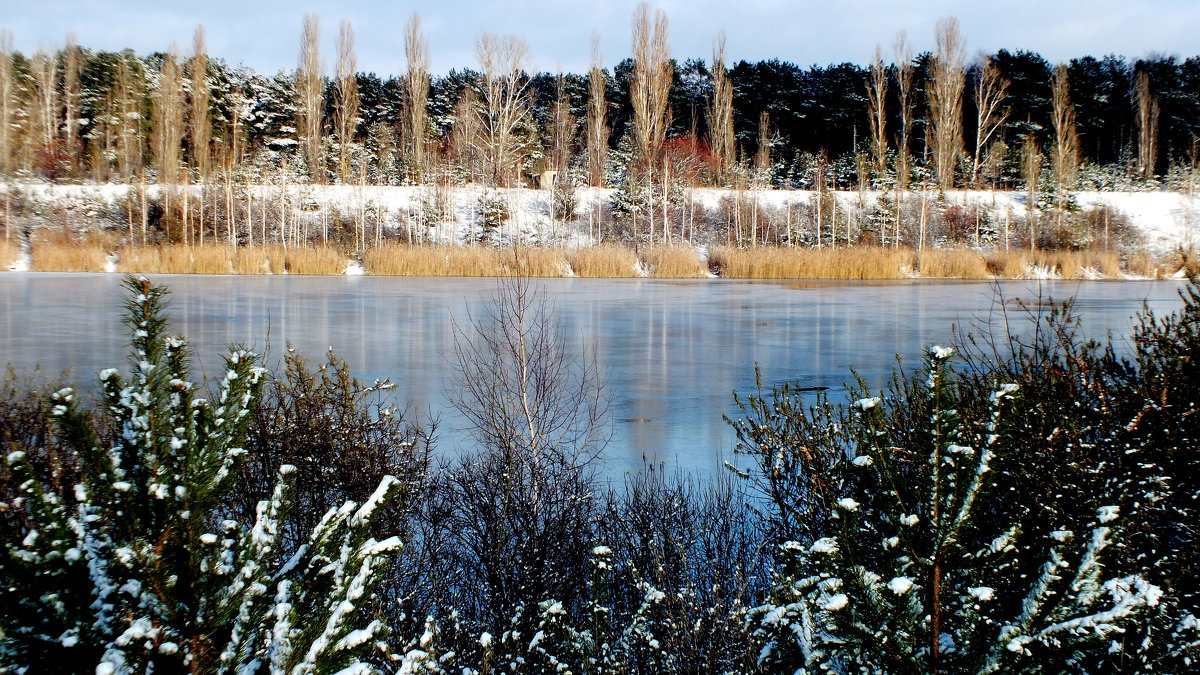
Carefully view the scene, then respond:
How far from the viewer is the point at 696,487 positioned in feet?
19.5

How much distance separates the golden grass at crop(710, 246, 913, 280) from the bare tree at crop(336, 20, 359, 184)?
2051 centimetres

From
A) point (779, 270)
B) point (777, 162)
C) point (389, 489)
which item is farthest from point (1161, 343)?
point (777, 162)

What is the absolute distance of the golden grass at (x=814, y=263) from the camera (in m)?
28.9

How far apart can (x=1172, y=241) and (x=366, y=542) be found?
43.8m

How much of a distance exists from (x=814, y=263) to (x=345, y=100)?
24.5 meters

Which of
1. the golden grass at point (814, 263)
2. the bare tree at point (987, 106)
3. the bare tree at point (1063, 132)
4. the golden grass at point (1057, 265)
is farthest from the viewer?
the bare tree at point (987, 106)

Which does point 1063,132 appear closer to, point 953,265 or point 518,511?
point 953,265

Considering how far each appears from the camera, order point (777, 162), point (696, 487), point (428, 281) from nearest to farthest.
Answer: point (696, 487)
point (428, 281)
point (777, 162)

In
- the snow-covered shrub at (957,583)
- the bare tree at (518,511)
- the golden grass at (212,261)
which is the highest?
the golden grass at (212,261)

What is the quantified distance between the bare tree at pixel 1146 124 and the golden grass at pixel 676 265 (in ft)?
97.1

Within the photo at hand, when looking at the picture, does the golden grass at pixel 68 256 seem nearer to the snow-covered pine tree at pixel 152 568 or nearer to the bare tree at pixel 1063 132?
the snow-covered pine tree at pixel 152 568

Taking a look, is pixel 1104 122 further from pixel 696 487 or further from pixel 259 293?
Answer: pixel 696 487

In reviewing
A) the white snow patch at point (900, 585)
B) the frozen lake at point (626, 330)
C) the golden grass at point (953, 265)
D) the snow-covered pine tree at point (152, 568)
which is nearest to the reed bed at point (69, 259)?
the frozen lake at point (626, 330)

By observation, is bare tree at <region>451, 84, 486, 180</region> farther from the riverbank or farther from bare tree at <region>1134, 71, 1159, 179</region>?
bare tree at <region>1134, 71, 1159, 179</region>
